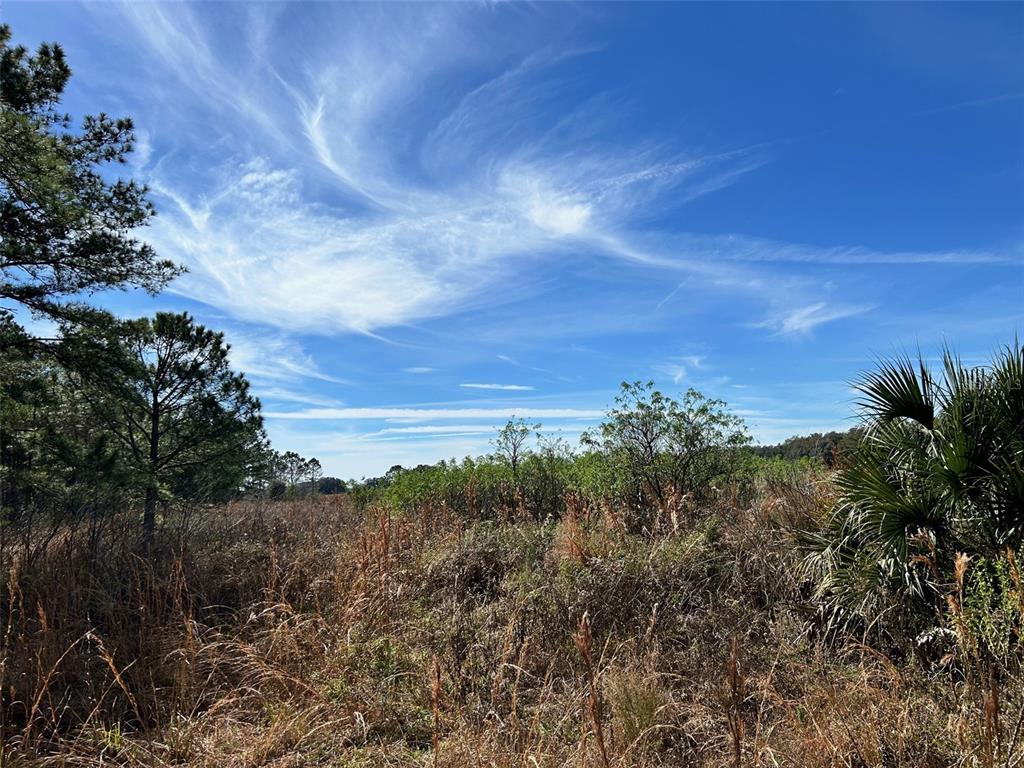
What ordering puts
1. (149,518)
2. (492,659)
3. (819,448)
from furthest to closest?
(819,448) < (149,518) < (492,659)

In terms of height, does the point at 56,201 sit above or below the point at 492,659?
above

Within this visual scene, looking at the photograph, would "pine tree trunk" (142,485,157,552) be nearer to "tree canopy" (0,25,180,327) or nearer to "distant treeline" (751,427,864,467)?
"tree canopy" (0,25,180,327)

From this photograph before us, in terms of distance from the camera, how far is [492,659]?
16.8 ft

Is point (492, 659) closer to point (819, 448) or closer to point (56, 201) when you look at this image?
point (56, 201)

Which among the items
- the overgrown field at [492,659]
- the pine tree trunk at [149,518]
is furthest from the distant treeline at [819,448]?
the pine tree trunk at [149,518]

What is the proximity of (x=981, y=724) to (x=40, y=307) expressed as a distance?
1123cm

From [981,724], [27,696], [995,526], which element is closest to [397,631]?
[27,696]

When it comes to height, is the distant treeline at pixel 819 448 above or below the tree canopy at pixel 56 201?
below

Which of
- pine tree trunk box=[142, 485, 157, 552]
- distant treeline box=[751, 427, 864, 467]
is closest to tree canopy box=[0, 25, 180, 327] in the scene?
pine tree trunk box=[142, 485, 157, 552]

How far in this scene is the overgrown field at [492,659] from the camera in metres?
3.52

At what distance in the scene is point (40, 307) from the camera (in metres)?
8.17

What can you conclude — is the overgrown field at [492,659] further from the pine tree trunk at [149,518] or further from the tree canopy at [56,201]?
the tree canopy at [56,201]

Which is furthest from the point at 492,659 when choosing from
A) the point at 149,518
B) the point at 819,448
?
the point at 819,448

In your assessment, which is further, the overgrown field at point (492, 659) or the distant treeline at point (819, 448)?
the distant treeline at point (819, 448)
